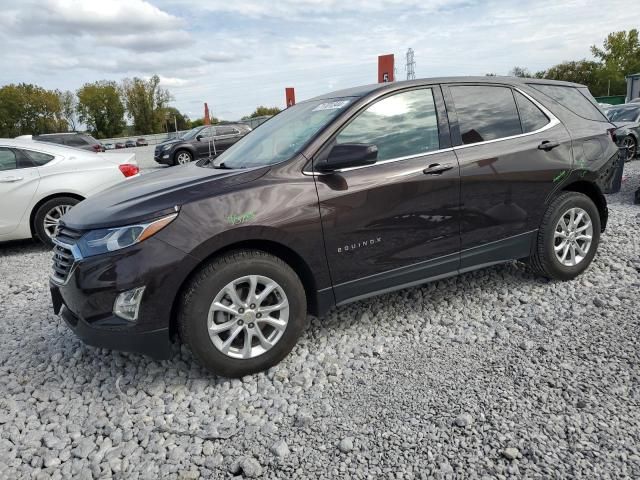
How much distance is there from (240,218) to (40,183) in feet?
15.5

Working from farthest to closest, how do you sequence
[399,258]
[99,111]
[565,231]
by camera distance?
1. [99,111]
2. [565,231]
3. [399,258]

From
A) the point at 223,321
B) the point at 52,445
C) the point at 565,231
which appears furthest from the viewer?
the point at 565,231

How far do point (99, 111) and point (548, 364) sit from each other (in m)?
102

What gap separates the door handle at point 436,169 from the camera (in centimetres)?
347

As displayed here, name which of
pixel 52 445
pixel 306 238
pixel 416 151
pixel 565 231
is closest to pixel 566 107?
pixel 565 231

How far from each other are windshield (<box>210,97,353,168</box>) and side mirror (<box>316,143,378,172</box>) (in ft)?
0.75

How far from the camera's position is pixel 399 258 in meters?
3.44

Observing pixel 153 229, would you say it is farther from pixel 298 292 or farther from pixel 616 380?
pixel 616 380

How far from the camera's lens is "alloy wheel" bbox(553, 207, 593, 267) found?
4.17 metres

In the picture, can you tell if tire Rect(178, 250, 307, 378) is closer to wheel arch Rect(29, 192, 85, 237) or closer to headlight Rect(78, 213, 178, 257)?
headlight Rect(78, 213, 178, 257)

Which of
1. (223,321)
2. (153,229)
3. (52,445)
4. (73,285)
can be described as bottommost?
(52,445)

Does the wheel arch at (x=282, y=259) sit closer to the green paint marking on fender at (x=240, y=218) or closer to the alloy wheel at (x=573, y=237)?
the green paint marking on fender at (x=240, y=218)

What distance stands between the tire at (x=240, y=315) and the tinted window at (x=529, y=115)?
2.29 m

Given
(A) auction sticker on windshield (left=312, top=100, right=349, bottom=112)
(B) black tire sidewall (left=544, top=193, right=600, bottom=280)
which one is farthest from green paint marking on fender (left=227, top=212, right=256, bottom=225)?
(B) black tire sidewall (left=544, top=193, right=600, bottom=280)
